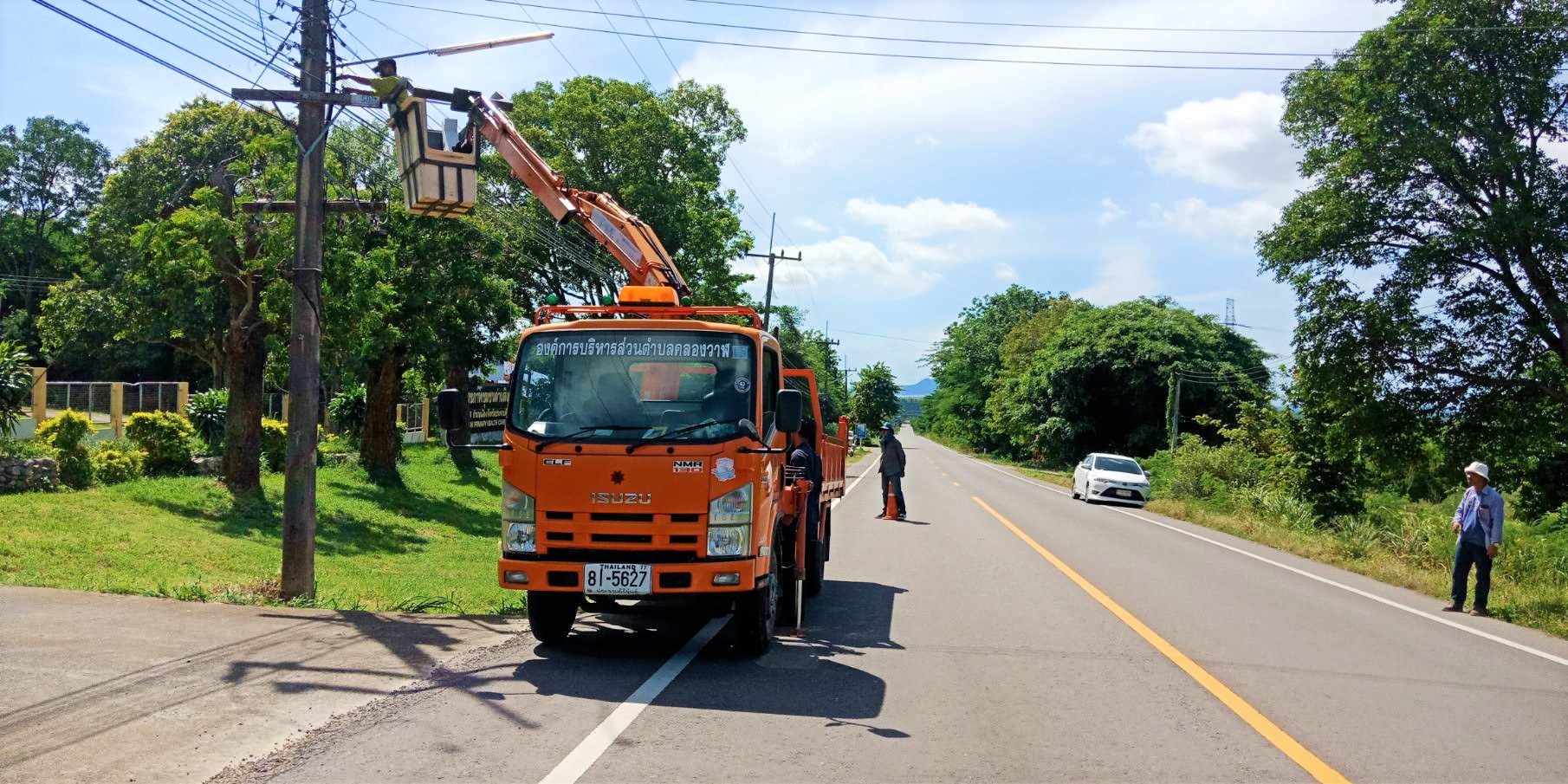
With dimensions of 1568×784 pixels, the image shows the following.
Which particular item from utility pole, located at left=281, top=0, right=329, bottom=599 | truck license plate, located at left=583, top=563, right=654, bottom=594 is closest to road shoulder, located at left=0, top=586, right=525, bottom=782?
utility pole, located at left=281, top=0, right=329, bottom=599

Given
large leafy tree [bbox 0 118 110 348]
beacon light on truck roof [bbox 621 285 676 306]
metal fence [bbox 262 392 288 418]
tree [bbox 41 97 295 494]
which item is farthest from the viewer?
large leafy tree [bbox 0 118 110 348]

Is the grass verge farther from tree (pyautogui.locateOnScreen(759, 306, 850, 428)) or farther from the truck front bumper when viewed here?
tree (pyautogui.locateOnScreen(759, 306, 850, 428))

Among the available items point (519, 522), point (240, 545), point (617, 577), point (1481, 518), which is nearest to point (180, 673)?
point (519, 522)

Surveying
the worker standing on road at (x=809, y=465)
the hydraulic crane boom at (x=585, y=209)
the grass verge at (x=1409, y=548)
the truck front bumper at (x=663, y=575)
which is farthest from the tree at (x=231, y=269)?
the grass verge at (x=1409, y=548)

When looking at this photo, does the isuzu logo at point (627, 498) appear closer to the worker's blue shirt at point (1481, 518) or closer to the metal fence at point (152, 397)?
the worker's blue shirt at point (1481, 518)

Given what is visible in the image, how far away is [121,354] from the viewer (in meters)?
43.8

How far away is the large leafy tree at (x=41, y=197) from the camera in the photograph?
49250mm

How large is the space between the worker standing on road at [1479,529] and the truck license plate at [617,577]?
888cm

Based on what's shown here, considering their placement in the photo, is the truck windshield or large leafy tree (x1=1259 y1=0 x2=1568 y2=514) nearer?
the truck windshield

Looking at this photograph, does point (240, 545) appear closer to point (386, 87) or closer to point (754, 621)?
point (386, 87)

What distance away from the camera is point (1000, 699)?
7.17 meters

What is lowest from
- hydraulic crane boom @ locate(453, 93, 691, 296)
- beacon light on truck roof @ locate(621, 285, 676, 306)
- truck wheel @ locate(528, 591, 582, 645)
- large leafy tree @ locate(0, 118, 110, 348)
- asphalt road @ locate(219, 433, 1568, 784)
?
asphalt road @ locate(219, 433, 1568, 784)

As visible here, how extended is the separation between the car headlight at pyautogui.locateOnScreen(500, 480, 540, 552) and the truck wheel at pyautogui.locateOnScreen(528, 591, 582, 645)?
53 centimetres

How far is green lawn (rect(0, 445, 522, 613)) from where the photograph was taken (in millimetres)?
11320
